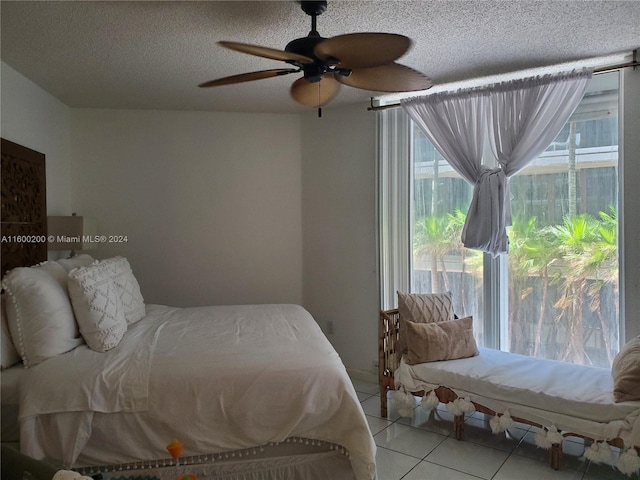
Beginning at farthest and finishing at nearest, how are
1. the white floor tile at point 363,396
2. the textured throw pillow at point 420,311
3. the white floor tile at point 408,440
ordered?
the white floor tile at point 363,396
the textured throw pillow at point 420,311
the white floor tile at point 408,440

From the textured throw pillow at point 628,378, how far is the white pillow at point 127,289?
2961 mm

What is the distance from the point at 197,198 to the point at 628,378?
3643 mm

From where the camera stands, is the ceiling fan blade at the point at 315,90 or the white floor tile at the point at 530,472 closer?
the ceiling fan blade at the point at 315,90

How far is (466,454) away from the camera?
268 cm

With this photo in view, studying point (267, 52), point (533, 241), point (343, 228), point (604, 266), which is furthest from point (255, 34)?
point (604, 266)

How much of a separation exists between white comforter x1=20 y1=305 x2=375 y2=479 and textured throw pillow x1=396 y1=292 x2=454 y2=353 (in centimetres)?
108

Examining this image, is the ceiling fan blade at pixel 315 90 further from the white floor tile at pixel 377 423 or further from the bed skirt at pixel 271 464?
the white floor tile at pixel 377 423

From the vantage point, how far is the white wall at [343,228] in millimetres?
3959

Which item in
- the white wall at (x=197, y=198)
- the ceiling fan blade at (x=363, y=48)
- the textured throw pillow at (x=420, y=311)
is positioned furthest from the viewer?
the white wall at (x=197, y=198)

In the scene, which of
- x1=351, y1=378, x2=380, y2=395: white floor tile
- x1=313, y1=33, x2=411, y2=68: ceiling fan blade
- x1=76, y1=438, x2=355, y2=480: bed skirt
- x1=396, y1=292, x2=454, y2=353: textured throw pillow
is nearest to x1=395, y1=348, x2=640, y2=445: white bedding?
x1=396, y1=292, x2=454, y2=353: textured throw pillow

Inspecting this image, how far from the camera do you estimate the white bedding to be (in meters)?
2.28

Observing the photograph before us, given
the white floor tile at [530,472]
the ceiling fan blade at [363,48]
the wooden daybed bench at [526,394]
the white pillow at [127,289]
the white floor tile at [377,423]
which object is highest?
the ceiling fan blade at [363,48]

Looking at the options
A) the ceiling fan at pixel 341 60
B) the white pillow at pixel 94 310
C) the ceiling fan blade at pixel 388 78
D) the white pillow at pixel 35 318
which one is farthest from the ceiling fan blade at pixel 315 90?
the white pillow at pixel 35 318

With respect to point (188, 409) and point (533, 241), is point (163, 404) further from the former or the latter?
point (533, 241)
